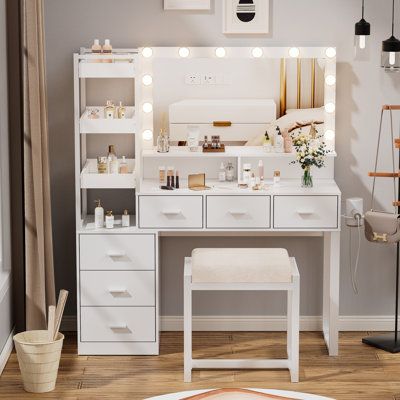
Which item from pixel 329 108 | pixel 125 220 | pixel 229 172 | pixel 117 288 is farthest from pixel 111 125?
pixel 329 108

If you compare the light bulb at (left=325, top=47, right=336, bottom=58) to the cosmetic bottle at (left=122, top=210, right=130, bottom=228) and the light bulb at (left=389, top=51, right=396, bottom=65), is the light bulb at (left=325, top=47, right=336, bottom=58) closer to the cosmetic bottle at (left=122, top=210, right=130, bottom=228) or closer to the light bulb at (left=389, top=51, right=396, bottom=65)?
the light bulb at (left=389, top=51, right=396, bottom=65)

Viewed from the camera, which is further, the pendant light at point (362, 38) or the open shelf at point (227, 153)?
the open shelf at point (227, 153)

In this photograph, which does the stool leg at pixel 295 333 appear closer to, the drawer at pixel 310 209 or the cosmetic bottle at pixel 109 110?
the drawer at pixel 310 209

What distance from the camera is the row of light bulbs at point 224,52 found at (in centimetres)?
507

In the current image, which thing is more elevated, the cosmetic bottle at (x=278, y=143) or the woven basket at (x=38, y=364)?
the cosmetic bottle at (x=278, y=143)

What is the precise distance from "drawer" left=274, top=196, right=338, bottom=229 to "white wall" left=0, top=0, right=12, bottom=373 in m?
1.39

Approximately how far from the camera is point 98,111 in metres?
5.07

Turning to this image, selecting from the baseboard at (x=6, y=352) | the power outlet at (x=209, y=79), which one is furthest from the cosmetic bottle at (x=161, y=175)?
the baseboard at (x=6, y=352)

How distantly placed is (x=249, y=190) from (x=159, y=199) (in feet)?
1.53

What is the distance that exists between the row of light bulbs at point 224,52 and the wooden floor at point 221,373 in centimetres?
157

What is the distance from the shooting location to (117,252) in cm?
484

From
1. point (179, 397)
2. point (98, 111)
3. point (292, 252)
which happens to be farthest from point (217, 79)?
point (179, 397)

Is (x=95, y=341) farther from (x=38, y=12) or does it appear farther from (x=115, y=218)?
(x=38, y=12)

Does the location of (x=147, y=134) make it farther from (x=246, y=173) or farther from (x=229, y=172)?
(x=246, y=173)
